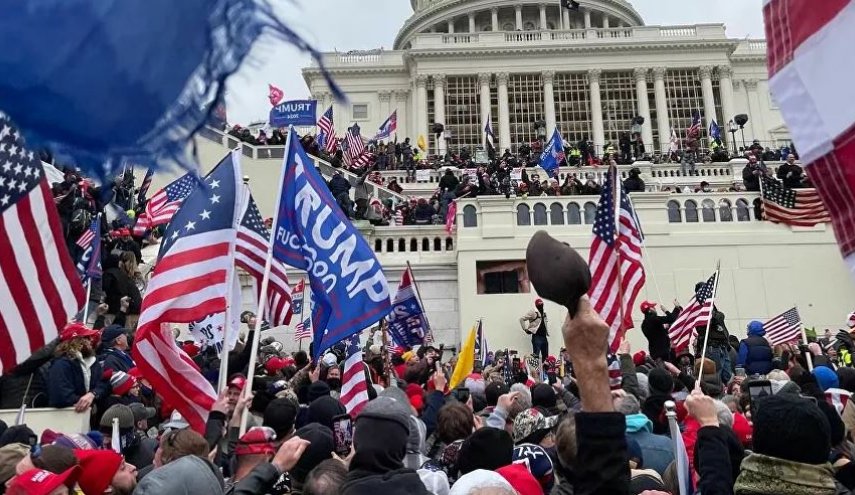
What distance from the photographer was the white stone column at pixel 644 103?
49909mm

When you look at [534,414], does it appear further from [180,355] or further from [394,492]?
[180,355]

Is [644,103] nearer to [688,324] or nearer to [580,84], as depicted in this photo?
[580,84]

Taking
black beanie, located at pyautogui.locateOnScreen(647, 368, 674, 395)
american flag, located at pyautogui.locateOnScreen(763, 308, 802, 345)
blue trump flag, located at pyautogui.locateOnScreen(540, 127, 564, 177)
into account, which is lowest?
black beanie, located at pyautogui.locateOnScreen(647, 368, 674, 395)

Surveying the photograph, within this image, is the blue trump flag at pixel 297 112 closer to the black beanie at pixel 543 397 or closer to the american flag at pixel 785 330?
the american flag at pixel 785 330

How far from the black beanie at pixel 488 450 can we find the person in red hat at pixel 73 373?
13.4 ft

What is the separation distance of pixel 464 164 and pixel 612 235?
82.9 ft

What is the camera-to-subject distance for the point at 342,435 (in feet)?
13.2

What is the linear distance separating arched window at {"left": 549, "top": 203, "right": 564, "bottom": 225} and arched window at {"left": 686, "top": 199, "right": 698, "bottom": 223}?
332 centimetres

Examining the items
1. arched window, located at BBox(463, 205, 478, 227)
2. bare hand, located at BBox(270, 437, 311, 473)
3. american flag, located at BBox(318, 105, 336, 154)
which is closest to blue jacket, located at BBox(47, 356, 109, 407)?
bare hand, located at BBox(270, 437, 311, 473)

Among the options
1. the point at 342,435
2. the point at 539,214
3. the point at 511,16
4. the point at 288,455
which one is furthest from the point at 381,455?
the point at 511,16

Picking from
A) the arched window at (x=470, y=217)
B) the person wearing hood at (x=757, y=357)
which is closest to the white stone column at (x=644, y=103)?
the arched window at (x=470, y=217)

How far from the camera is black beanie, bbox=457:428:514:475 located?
12.2 feet

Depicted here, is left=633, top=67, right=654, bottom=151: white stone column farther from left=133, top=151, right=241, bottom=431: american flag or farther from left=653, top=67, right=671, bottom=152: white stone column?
left=133, top=151, right=241, bottom=431: american flag

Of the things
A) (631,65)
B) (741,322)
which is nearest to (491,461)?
(741,322)
